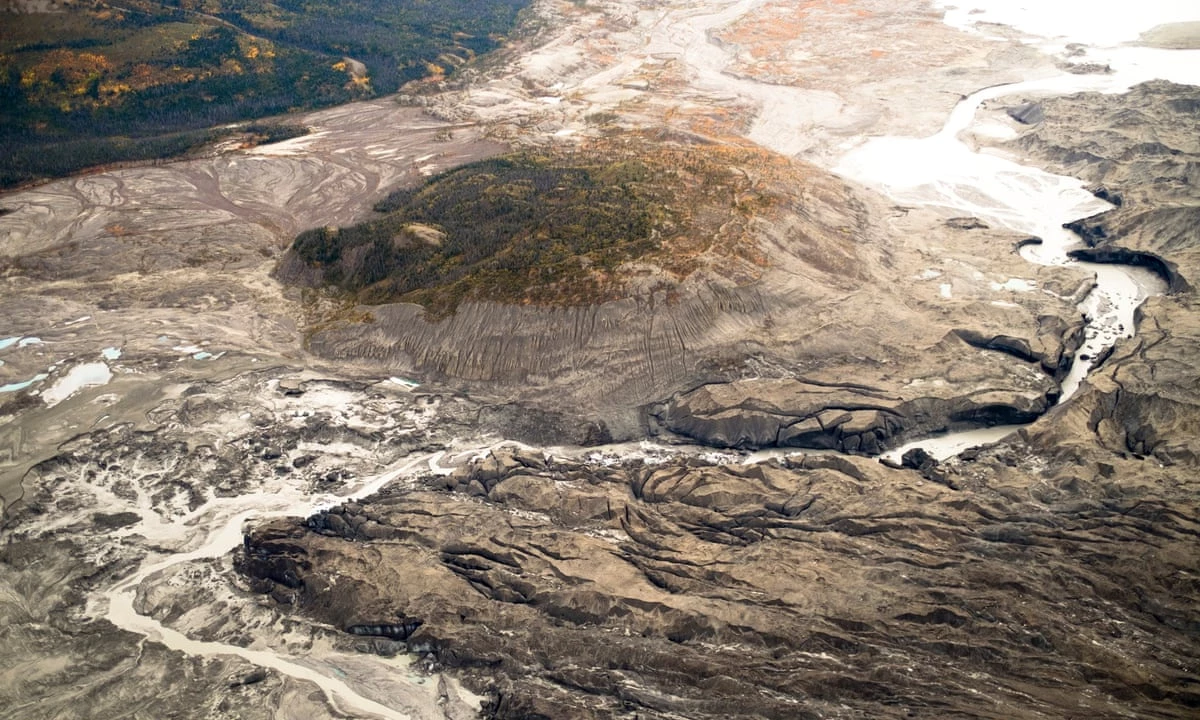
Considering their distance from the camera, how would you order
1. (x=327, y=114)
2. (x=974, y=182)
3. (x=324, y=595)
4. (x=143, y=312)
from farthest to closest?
(x=327, y=114)
(x=974, y=182)
(x=143, y=312)
(x=324, y=595)

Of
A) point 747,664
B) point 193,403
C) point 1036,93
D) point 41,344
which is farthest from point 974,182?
point 41,344

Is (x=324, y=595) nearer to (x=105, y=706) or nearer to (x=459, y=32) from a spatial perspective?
(x=105, y=706)

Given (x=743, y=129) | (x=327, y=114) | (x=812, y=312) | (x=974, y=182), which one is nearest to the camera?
(x=812, y=312)

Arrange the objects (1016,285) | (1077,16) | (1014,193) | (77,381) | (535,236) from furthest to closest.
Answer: (1077,16)
(1014,193)
(1016,285)
(535,236)
(77,381)

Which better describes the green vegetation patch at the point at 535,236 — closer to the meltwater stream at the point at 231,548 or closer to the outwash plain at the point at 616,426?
the outwash plain at the point at 616,426

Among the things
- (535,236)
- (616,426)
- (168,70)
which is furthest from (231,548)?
(168,70)

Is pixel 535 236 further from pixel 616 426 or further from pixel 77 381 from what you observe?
pixel 77 381

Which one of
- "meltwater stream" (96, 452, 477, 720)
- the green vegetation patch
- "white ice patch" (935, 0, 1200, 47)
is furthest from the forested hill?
"white ice patch" (935, 0, 1200, 47)
